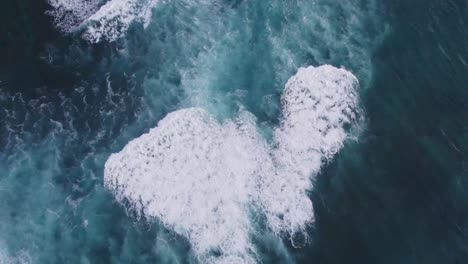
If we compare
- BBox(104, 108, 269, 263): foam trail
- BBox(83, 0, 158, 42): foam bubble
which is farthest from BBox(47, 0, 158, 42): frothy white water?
BBox(104, 108, 269, 263): foam trail

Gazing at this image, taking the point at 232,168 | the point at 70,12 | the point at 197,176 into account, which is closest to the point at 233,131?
the point at 232,168

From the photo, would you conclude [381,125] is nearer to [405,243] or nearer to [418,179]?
[418,179]

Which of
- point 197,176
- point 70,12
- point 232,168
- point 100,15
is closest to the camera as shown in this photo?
point 197,176

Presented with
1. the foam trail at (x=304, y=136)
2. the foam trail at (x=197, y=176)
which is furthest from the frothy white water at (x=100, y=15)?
the foam trail at (x=304, y=136)

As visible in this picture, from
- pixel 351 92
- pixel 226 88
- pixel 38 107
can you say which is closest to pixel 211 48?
pixel 226 88

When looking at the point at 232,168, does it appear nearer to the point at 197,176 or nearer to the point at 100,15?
the point at 197,176
